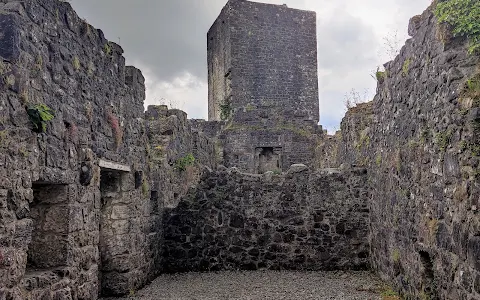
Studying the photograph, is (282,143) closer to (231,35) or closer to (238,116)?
(238,116)

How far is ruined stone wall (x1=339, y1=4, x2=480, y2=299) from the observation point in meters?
4.14

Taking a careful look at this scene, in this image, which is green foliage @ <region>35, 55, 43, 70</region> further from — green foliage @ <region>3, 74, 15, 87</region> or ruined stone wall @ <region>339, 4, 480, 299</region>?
ruined stone wall @ <region>339, 4, 480, 299</region>

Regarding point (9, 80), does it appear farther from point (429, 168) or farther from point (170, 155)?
point (170, 155)

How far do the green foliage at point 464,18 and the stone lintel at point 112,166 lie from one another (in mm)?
4302

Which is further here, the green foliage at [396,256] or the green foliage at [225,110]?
the green foliage at [225,110]

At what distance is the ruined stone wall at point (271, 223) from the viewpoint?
28.5ft

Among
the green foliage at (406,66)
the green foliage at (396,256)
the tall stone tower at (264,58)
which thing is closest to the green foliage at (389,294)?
the green foliage at (396,256)

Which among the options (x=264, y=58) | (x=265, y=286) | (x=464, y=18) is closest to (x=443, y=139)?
(x=464, y=18)

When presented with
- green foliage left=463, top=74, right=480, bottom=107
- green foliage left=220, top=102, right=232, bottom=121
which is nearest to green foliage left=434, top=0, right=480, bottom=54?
green foliage left=463, top=74, right=480, bottom=107

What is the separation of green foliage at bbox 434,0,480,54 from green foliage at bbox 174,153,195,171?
5638 millimetres

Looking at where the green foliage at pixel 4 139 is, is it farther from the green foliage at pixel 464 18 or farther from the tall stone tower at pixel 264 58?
the tall stone tower at pixel 264 58

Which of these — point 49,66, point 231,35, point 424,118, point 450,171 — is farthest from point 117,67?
point 231,35

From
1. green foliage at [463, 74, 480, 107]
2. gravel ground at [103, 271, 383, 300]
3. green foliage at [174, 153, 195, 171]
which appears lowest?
gravel ground at [103, 271, 383, 300]

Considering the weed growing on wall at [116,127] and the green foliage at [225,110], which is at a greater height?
the green foliage at [225,110]
